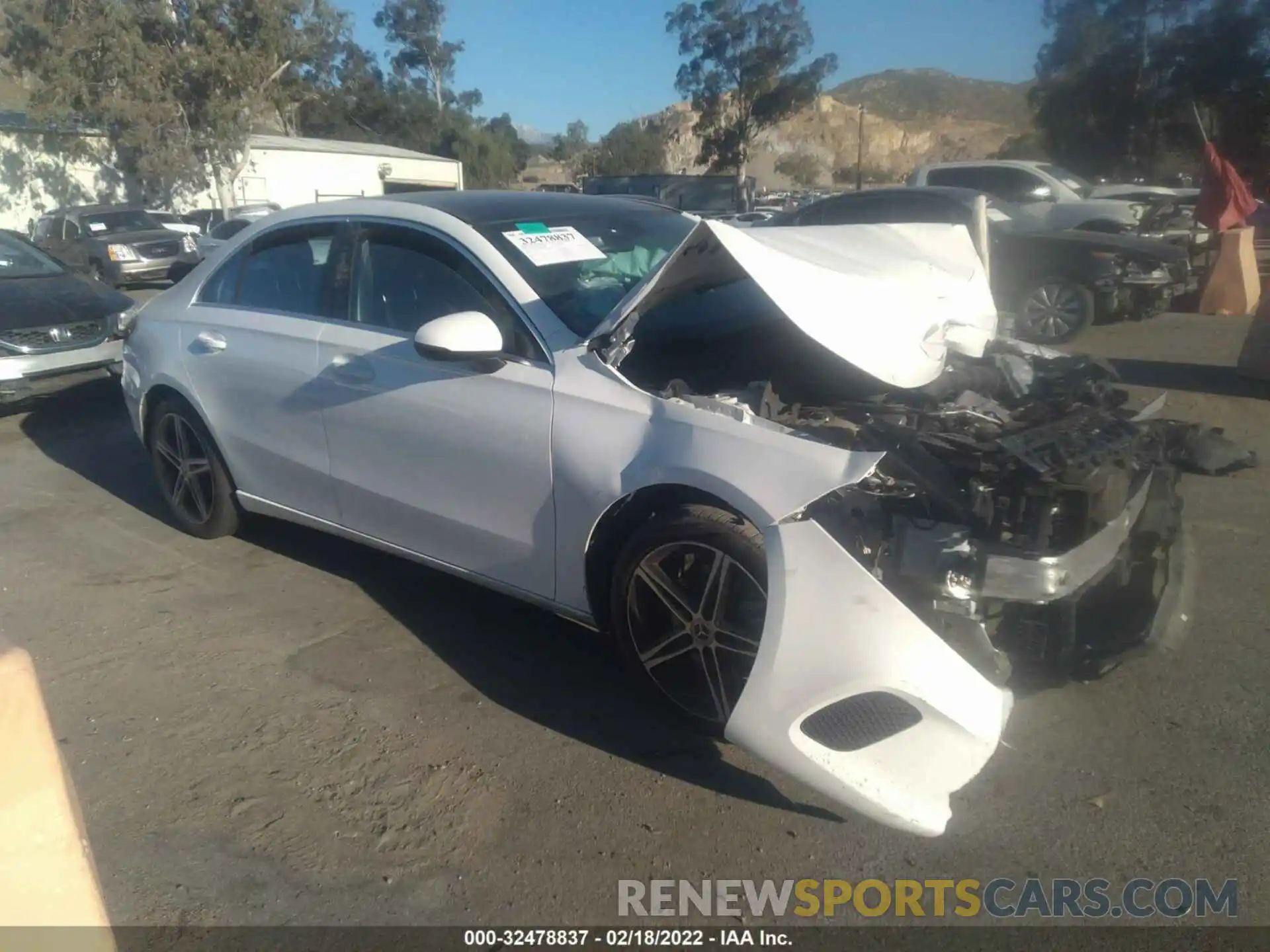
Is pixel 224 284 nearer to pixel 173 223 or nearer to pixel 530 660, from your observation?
pixel 530 660

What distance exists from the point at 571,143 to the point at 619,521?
264 feet

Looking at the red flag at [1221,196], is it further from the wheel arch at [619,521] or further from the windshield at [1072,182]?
the wheel arch at [619,521]

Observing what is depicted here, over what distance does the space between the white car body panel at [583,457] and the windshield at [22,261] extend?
15.1 ft

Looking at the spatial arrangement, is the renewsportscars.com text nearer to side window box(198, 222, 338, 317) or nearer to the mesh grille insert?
the mesh grille insert

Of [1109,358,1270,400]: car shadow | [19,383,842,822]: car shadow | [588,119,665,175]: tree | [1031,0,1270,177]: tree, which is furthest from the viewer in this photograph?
[588,119,665,175]: tree

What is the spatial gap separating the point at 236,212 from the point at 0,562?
21457mm

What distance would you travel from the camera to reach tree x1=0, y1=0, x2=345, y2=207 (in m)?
30.2

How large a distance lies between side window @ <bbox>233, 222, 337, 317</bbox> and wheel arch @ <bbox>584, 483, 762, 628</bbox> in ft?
5.64

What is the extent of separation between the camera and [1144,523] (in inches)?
128

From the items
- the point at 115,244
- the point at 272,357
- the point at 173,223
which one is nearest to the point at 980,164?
the point at 272,357

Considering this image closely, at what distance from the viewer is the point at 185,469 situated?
5004mm

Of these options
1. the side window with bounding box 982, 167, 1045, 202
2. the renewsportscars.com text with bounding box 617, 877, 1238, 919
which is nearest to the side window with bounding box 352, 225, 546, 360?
the renewsportscars.com text with bounding box 617, 877, 1238, 919

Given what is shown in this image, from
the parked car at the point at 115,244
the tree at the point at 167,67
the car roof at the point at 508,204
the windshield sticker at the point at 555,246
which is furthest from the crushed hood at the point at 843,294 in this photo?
the tree at the point at 167,67

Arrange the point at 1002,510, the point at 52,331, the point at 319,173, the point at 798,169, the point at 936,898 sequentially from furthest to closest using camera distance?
1. the point at 798,169
2. the point at 319,173
3. the point at 52,331
4. the point at 1002,510
5. the point at 936,898
